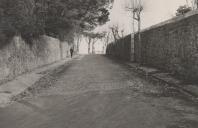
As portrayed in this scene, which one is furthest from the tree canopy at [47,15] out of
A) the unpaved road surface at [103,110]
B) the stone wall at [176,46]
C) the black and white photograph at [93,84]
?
the stone wall at [176,46]

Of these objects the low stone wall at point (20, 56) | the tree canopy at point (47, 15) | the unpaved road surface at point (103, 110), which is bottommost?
the unpaved road surface at point (103, 110)

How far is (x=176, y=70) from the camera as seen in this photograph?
1650cm

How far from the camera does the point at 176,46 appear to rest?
54.6 feet

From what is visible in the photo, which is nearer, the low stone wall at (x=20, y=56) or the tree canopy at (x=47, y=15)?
the low stone wall at (x=20, y=56)

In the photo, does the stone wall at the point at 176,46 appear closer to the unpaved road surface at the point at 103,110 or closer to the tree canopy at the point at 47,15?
the unpaved road surface at the point at 103,110

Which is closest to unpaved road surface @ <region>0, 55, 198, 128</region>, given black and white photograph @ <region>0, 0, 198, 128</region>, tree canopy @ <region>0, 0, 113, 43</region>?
black and white photograph @ <region>0, 0, 198, 128</region>

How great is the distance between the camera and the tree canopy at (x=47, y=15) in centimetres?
1664

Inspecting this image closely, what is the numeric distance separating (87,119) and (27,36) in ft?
48.8

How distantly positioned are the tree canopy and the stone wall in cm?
778

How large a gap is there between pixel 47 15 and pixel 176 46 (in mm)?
14507

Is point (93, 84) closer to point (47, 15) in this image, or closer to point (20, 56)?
point (20, 56)

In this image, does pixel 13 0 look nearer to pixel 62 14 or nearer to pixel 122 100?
pixel 122 100

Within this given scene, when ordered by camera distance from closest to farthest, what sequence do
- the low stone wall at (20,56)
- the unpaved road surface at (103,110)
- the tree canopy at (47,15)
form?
1. the unpaved road surface at (103,110)
2. the low stone wall at (20,56)
3. the tree canopy at (47,15)

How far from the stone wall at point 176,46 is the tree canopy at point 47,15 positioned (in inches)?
306
